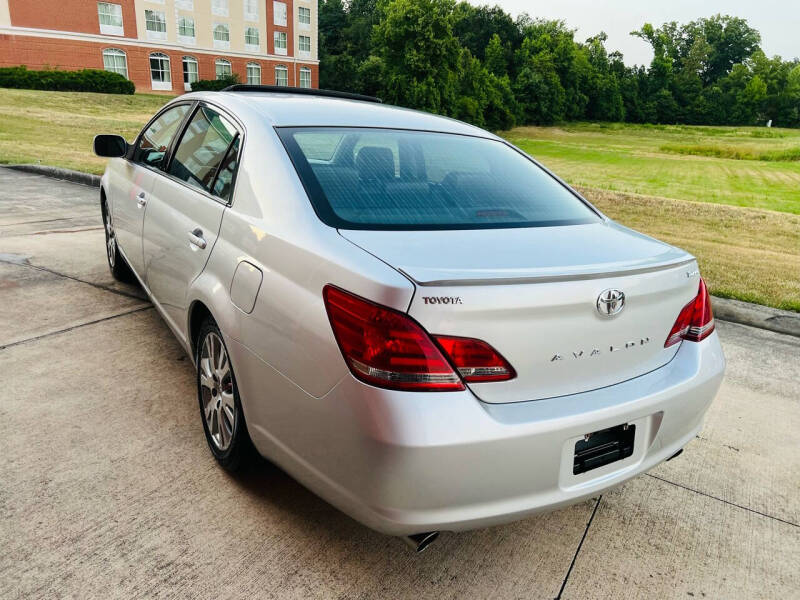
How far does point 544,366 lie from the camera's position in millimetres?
1889

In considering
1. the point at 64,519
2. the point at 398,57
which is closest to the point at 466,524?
the point at 64,519

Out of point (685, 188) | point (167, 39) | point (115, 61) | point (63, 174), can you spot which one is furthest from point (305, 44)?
point (63, 174)

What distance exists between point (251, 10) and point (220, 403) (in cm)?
5893

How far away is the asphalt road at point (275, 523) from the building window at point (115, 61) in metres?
50.7

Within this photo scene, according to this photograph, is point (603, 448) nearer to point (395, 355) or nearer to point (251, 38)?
point (395, 355)

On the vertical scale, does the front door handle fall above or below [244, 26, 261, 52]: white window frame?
below

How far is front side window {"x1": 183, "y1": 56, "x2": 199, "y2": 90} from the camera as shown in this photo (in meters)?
51.8

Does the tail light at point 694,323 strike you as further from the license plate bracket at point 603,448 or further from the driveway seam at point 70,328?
the driveway seam at point 70,328

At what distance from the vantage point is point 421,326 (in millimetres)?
1736

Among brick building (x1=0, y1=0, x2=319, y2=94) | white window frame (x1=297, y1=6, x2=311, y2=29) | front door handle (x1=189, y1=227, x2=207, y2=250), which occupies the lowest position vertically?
front door handle (x1=189, y1=227, x2=207, y2=250)

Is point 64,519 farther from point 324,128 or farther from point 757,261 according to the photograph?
point 757,261

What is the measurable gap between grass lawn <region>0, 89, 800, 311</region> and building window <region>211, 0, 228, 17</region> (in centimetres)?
2111

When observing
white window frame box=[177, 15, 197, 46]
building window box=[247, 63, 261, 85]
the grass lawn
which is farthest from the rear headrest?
building window box=[247, 63, 261, 85]

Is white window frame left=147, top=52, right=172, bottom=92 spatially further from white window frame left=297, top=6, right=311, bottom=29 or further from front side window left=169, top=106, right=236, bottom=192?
front side window left=169, top=106, right=236, bottom=192
